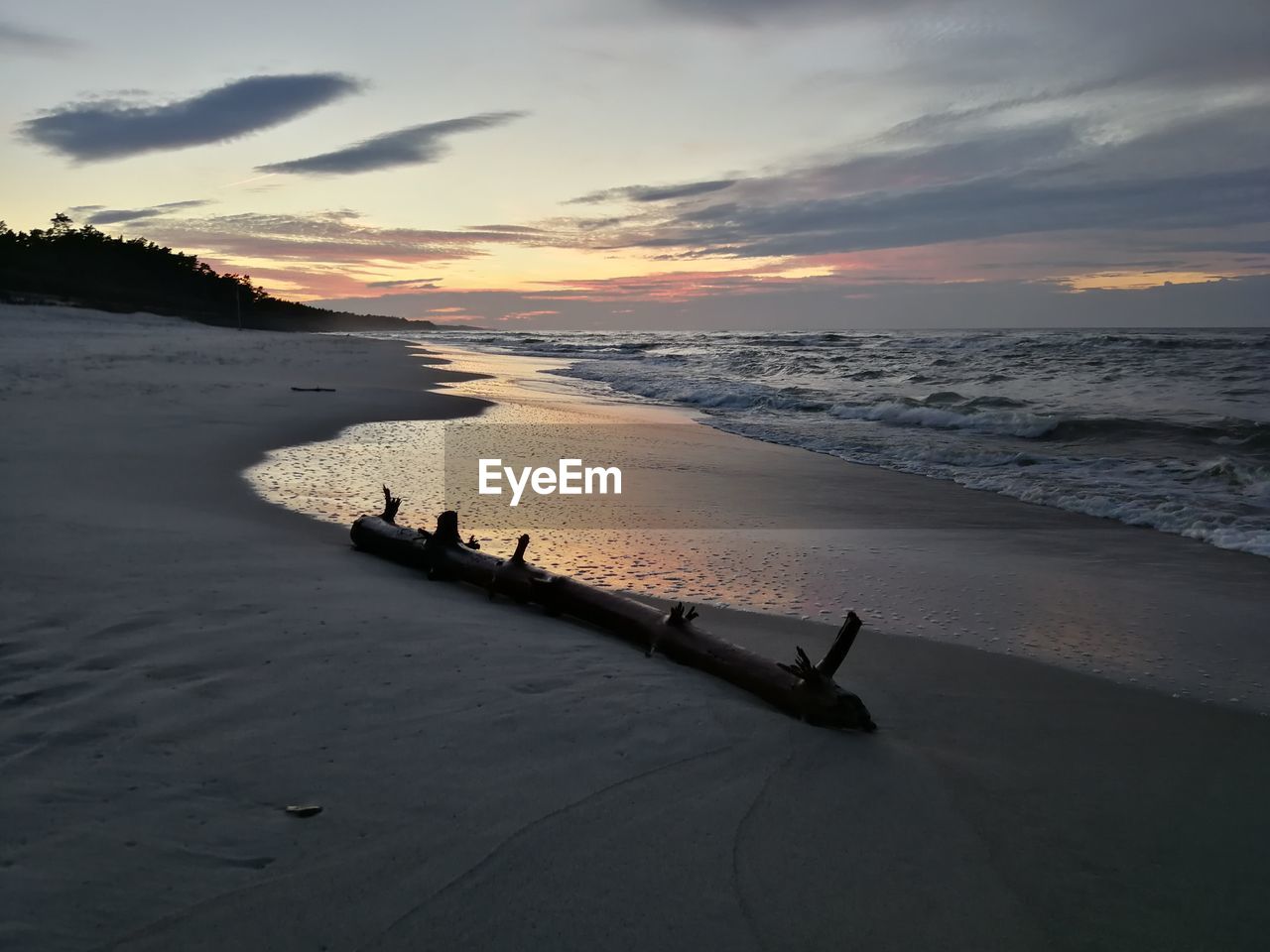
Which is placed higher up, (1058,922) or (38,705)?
(38,705)

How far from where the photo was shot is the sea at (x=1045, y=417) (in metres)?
9.30

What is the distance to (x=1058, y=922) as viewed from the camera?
236 cm

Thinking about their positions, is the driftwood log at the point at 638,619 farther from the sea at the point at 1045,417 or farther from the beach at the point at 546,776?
the sea at the point at 1045,417

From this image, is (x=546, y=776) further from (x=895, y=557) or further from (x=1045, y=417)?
(x=1045, y=417)

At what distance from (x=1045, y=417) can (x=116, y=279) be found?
60.8m

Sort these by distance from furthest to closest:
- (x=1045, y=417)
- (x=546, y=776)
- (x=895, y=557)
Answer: (x=1045, y=417)
(x=895, y=557)
(x=546, y=776)

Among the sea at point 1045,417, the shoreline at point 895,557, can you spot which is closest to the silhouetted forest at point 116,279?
the sea at point 1045,417

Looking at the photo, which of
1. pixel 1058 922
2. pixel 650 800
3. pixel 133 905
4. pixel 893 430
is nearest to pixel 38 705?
pixel 133 905

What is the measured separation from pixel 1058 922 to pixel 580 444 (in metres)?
9.65

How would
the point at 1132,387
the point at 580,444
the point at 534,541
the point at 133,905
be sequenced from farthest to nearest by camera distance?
the point at 1132,387
the point at 580,444
the point at 534,541
the point at 133,905

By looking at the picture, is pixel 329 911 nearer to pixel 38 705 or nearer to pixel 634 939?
pixel 634 939

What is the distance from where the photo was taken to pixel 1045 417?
1538cm

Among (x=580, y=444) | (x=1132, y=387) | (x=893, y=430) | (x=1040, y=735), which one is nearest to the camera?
(x=1040, y=735)

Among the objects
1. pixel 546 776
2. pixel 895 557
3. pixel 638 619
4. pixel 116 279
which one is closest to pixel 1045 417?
pixel 895 557
